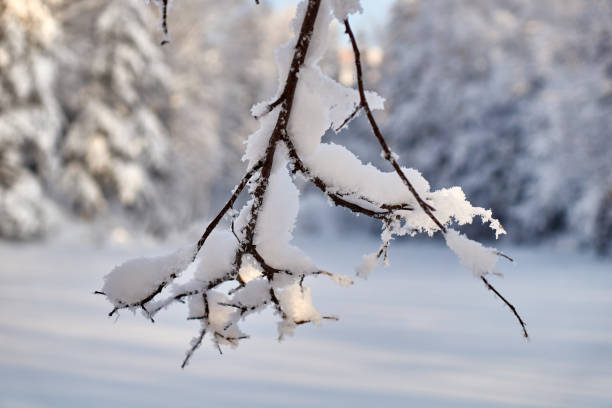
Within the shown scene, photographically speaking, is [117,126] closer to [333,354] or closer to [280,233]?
[333,354]

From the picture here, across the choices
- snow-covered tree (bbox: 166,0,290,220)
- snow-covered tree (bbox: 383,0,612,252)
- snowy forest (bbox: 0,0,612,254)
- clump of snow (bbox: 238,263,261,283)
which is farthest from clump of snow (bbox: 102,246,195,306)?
snow-covered tree (bbox: 166,0,290,220)

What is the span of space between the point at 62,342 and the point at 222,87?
18886 mm

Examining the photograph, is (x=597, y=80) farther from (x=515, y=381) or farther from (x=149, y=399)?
(x=149, y=399)

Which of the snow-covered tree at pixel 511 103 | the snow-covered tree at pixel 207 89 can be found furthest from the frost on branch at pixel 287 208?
the snow-covered tree at pixel 207 89

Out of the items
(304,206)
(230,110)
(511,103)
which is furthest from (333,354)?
(304,206)

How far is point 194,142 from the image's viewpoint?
21.1 meters

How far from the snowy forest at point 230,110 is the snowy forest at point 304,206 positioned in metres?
0.07

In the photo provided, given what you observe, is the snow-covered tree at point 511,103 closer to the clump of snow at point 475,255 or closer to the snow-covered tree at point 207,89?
the snow-covered tree at point 207,89

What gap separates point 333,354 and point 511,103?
1729 cm

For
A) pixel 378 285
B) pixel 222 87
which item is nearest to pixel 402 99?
pixel 222 87

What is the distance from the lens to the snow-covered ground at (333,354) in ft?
15.5

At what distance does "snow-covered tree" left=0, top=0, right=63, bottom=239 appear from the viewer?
13953 mm

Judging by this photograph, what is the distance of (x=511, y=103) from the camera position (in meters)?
21.7

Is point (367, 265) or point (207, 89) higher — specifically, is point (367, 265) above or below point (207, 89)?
below
